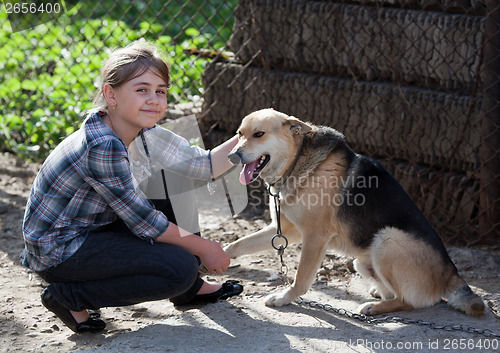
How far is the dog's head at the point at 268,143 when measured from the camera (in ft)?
11.6

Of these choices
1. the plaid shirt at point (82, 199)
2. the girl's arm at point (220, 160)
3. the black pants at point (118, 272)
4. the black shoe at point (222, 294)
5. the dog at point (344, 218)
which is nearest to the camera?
the plaid shirt at point (82, 199)

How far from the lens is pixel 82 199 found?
3010 millimetres

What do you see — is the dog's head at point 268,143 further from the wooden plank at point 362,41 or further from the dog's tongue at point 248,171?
the wooden plank at point 362,41

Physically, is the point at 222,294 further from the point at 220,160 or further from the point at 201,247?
the point at 220,160

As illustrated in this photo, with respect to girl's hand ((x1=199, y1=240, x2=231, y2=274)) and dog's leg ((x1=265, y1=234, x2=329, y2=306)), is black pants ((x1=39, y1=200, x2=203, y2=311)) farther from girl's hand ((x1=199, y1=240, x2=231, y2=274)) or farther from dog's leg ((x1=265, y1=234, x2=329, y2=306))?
dog's leg ((x1=265, y1=234, x2=329, y2=306))

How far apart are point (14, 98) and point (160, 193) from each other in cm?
429

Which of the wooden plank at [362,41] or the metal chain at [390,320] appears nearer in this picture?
the metal chain at [390,320]

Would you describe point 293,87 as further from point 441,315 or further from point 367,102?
point 441,315

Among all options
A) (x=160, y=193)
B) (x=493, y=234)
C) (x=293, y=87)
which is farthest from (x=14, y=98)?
(x=493, y=234)

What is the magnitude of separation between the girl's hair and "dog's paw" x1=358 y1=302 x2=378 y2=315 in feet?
5.57

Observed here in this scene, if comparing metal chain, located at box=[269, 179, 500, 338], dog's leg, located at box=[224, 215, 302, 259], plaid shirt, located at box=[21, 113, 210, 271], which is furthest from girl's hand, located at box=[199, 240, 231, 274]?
dog's leg, located at box=[224, 215, 302, 259]

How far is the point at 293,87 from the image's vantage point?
206 inches

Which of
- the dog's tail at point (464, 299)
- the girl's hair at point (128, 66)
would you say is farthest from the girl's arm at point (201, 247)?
the dog's tail at point (464, 299)

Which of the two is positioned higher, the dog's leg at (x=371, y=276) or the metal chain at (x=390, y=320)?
the dog's leg at (x=371, y=276)
